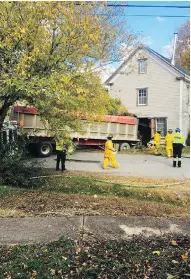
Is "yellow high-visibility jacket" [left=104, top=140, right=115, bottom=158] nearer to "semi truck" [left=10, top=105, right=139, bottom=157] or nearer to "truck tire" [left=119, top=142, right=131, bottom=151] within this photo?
"semi truck" [left=10, top=105, right=139, bottom=157]

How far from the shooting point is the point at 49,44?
6.80 m

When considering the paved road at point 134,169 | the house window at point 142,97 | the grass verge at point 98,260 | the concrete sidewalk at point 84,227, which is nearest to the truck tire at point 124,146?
the house window at point 142,97

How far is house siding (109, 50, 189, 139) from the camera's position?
78.4 feet

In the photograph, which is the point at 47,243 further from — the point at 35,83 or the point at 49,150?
the point at 49,150

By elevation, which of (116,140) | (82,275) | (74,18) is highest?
(74,18)

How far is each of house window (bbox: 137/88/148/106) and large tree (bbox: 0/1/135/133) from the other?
1778 cm

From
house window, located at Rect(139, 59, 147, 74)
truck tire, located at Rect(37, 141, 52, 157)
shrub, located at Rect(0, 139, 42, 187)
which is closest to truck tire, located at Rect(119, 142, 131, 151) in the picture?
truck tire, located at Rect(37, 141, 52, 157)

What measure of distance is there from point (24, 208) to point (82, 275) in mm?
2514

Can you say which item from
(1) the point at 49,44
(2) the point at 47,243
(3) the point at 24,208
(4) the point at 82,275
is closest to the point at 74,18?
(1) the point at 49,44

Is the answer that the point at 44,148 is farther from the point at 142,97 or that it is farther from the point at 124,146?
the point at 142,97

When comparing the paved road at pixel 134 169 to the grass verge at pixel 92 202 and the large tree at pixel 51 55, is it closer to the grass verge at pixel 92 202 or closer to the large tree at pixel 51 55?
the grass verge at pixel 92 202

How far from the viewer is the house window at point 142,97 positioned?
2547 centimetres

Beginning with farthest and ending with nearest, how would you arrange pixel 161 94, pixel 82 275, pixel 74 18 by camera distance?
1. pixel 161 94
2. pixel 74 18
3. pixel 82 275

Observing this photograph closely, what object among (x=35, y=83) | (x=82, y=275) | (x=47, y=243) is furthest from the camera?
(x=35, y=83)
